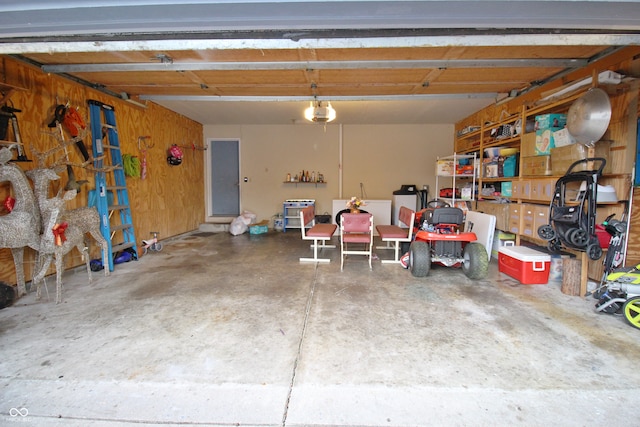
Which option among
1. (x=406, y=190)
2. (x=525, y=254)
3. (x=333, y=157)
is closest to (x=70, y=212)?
(x=525, y=254)

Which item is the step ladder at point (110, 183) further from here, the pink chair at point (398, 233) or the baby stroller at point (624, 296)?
the baby stroller at point (624, 296)

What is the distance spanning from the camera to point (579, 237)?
2.72 meters

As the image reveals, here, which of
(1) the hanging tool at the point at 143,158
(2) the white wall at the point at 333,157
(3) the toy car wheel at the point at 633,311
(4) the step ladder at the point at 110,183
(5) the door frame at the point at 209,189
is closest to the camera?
(3) the toy car wheel at the point at 633,311

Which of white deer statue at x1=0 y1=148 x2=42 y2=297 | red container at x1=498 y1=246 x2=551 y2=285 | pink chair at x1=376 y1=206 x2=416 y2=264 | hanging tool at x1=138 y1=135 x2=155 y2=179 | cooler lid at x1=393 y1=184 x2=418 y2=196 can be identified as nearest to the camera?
white deer statue at x1=0 y1=148 x2=42 y2=297

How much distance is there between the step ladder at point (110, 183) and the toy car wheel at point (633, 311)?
212 inches

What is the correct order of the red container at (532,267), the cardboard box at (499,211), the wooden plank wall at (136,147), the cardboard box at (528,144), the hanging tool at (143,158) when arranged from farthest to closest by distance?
1. the hanging tool at (143,158)
2. the cardboard box at (499,211)
3. the cardboard box at (528,144)
4. the red container at (532,267)
5. the wooden plank wall at (136,147)

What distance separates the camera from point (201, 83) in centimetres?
429

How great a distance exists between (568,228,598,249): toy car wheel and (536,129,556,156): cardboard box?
1.38 m

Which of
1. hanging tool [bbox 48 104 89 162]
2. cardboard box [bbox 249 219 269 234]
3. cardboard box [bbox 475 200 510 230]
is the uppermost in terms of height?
hanging tool [bbox 48 104 89 162]

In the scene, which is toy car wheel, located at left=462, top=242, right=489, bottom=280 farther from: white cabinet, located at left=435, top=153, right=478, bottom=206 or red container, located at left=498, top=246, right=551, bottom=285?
white cabinet, located at left=435, top=153, right=478, bottom=206

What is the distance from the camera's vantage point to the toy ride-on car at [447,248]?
361cm

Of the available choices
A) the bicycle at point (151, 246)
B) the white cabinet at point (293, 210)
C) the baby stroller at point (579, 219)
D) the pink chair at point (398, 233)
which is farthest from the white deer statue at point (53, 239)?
the baby stroller at point (579, 219)

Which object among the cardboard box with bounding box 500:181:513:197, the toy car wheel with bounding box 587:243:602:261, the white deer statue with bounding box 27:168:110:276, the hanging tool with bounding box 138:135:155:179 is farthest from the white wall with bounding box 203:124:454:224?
the toy car wheel with bounding box 587:243:602:261

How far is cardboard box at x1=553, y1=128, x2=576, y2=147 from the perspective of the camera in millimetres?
3309
